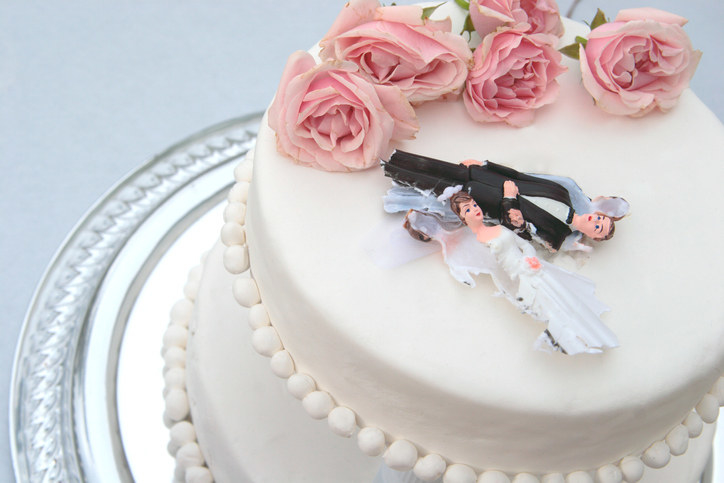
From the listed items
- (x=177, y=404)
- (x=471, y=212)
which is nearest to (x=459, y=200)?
(x=471, y=212)

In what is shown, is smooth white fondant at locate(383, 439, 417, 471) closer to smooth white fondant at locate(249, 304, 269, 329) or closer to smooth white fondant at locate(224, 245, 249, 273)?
smooth white fondant at locate(249, 304, 269, 329)

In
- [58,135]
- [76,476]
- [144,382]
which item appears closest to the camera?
[76,476]

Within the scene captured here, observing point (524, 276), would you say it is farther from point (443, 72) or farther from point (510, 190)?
point (443, 72)

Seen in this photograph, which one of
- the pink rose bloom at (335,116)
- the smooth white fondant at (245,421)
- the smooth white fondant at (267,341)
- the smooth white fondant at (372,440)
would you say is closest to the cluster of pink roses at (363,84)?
the pink rose bloom at (335,116)

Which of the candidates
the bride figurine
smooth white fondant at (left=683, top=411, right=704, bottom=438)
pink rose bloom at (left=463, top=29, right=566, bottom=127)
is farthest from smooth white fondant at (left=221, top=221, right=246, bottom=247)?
smooth white fondant at (left=683, top=411, right=704, bottom=438)

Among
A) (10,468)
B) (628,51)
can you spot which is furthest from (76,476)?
(628,51)

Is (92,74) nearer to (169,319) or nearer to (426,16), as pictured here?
(169,319)
